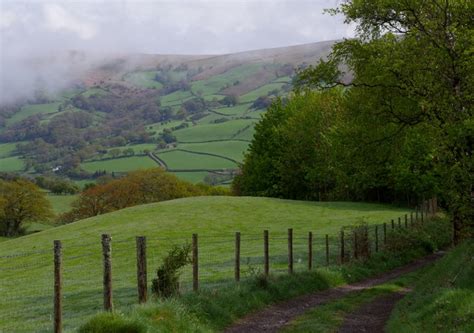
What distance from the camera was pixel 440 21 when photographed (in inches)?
995

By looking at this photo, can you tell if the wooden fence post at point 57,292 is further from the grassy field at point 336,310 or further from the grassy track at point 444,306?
the grassy track at point 444,306

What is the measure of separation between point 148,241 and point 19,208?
82688 millimetres

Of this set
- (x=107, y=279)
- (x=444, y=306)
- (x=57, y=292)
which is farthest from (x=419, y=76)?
(x=57, y=292)

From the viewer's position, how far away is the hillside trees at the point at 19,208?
124438mm

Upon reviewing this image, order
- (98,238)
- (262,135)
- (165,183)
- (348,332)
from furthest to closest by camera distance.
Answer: (165,183)
(262,135)
(98,238)
(348,332)

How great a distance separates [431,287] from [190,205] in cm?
5689

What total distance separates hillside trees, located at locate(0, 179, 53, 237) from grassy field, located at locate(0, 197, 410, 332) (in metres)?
57.0

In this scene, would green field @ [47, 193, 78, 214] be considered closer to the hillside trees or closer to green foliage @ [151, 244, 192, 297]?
the hillside trees

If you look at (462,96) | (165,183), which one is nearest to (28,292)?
(462,96)

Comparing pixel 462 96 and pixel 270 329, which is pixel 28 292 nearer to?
pixel 270 329

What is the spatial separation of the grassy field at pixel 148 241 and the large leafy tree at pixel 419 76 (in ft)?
31.1

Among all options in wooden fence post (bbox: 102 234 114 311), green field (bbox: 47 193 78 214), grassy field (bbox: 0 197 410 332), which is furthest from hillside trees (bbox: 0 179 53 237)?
wooden fence post (bbox: 102 234 114 311)

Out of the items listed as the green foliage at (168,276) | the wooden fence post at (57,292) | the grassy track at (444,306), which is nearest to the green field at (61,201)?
the green foliage at (168,276)

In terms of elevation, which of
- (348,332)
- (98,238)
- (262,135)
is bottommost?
(98,238)
